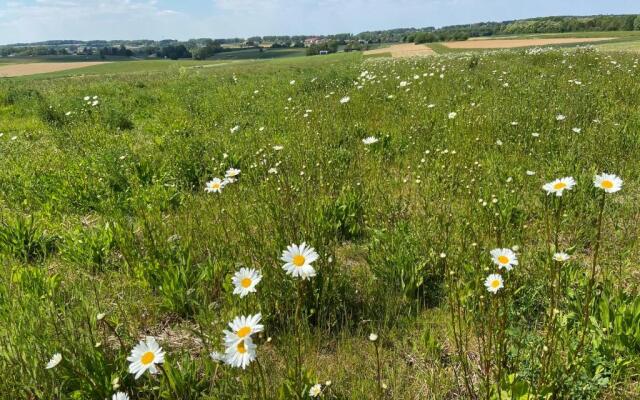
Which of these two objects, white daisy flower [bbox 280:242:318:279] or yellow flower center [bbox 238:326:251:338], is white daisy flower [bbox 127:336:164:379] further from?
white daisy flower [bbox 280:242:318:279]

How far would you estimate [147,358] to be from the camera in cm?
173

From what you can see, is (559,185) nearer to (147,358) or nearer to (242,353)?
(242,353)

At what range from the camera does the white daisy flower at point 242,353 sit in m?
1.49

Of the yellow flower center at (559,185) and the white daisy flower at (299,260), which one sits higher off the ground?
the yellow flower center at (559,185)

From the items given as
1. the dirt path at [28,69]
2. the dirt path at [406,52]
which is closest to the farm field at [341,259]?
the dirt path at [406,52]

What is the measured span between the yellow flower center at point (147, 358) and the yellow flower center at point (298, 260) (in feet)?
2.34

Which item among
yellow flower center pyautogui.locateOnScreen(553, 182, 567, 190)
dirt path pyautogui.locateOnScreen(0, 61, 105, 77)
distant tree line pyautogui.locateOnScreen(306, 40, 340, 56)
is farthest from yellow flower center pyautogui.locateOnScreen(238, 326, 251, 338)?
distant tree line pyautogui.locateOnScreen(306, 40, 340, 56)

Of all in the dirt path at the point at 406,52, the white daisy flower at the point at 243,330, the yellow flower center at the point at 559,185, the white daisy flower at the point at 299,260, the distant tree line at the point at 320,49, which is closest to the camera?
the white daisy flower at the point at 243,330

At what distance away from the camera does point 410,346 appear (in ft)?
8.26

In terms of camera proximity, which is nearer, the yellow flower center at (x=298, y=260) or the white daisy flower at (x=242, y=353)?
the white daisy flower at (x=242, y=353)

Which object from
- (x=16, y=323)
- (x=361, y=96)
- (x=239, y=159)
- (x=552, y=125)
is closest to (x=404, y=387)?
(x=16, y=323)

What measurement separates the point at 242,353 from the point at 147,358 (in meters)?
0.46

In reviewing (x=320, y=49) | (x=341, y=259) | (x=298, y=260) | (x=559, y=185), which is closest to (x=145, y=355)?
(x=298, y=260)

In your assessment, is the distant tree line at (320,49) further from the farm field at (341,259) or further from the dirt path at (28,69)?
the farm field at (341,259)
